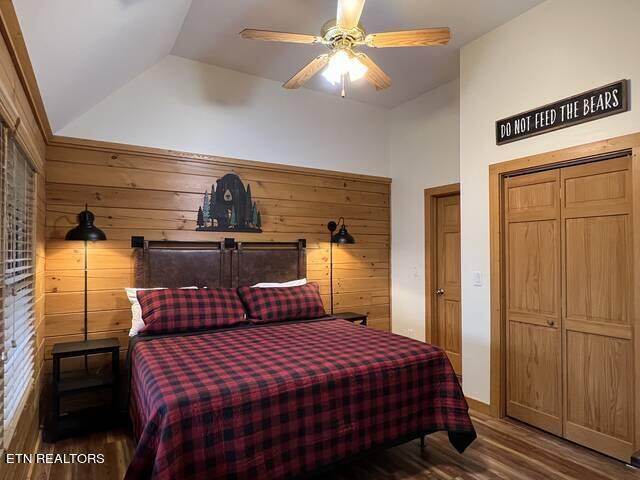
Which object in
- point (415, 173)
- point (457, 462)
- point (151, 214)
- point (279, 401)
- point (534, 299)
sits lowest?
point (457, 462)

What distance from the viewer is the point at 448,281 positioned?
14.0ft

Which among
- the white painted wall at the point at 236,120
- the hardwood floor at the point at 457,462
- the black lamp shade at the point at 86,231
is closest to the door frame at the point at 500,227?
the hardwood floor at the point at 457,462

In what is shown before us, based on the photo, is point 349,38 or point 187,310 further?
point 187,310

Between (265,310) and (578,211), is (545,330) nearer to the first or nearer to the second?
(578,211)

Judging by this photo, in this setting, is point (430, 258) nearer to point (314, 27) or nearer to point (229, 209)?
point (229, 209)

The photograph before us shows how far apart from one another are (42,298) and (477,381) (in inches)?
137

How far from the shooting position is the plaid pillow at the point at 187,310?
117 inches

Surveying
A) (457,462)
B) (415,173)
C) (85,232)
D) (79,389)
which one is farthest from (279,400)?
(415,173)

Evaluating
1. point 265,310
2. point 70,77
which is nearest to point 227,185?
point 265,310

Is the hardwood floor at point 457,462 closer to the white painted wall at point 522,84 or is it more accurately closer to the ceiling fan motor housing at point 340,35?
the white painted wall at point 522,84

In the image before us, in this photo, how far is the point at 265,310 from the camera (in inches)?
134

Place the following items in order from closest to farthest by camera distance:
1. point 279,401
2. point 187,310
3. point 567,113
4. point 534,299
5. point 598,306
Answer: point 279,401, point 598,306, point 567,113, point 534,299, point 187,310

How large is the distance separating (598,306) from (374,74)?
2111 mm

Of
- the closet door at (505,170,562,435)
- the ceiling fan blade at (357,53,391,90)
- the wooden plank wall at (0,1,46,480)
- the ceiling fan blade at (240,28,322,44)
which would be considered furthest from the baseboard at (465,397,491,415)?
the wooden plank wall at (0,1,46,480)
